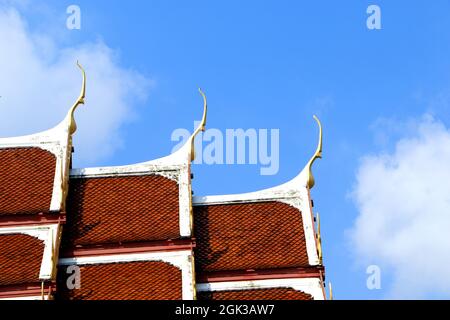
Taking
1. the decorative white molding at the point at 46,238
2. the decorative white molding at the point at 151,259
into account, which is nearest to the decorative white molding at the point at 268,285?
the decorative white molding at the point at 151,259

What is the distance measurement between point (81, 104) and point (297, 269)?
348 inches

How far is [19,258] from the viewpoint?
2664cm

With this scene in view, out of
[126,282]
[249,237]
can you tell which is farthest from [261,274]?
[126,282]

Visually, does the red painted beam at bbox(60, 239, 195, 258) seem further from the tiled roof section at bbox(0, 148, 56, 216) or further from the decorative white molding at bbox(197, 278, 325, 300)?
the tiled roof section at bbox(0, 148, 56, 216)

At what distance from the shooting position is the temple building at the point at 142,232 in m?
26.7

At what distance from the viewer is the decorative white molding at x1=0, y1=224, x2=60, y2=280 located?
84.8 ft

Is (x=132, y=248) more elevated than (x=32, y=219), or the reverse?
(x=32, y=219)

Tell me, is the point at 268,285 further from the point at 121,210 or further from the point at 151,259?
the point at 121,210

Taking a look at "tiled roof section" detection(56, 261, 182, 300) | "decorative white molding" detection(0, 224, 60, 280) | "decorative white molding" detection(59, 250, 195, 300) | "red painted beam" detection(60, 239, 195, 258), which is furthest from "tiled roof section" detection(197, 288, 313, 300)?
"decorative white molding" detection(0, 224, 60, 280)

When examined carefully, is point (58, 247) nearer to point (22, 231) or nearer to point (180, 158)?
point (22, 231)

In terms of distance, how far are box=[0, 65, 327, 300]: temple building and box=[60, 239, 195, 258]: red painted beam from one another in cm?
3

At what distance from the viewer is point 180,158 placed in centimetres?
3027

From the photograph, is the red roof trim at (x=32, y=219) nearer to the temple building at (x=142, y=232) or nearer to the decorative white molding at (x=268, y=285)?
the temple building at (x=142, y=232)

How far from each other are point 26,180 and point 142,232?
3960 mm
